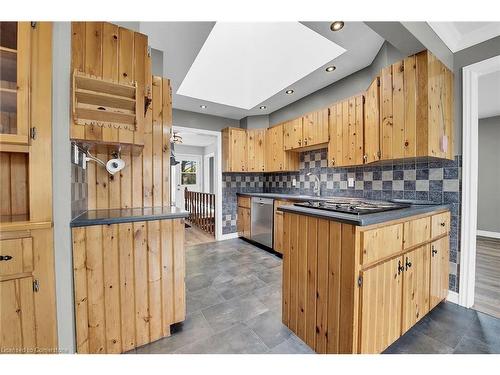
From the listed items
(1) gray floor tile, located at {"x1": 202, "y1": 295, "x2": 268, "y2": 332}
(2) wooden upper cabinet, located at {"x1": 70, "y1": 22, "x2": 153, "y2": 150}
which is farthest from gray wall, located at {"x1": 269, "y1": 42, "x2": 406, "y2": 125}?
(1) gray floor tile, located at {"x1": 202, "y1": 295, "x2": 268, "y2": 332}

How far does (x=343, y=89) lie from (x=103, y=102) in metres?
2.60

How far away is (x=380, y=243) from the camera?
1.12 metres

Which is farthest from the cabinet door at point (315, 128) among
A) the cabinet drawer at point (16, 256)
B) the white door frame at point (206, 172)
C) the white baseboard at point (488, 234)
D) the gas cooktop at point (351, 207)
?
the white door frame at point (206, 172)

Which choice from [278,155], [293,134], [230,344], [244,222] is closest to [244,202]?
[244,222]

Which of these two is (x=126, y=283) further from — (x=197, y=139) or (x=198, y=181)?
(x=198, y=181)

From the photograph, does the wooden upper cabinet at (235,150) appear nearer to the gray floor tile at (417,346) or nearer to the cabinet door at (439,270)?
the cabinet door at (439,270)

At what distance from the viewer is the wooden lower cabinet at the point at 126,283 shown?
116cm

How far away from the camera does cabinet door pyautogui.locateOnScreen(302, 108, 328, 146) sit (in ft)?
8.82

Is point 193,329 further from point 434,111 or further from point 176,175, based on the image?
point 176,175

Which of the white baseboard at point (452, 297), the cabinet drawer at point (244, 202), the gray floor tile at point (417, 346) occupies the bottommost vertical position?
the gray floor tile at point (417, 346)

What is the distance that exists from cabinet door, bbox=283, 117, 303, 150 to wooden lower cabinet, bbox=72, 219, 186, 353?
2.28 metres

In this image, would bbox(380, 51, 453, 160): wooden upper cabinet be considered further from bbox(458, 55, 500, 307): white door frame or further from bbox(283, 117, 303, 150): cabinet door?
bbox(283, 117, 303, 150): cabinet door

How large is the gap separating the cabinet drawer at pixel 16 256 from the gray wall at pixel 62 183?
0.31 ft
